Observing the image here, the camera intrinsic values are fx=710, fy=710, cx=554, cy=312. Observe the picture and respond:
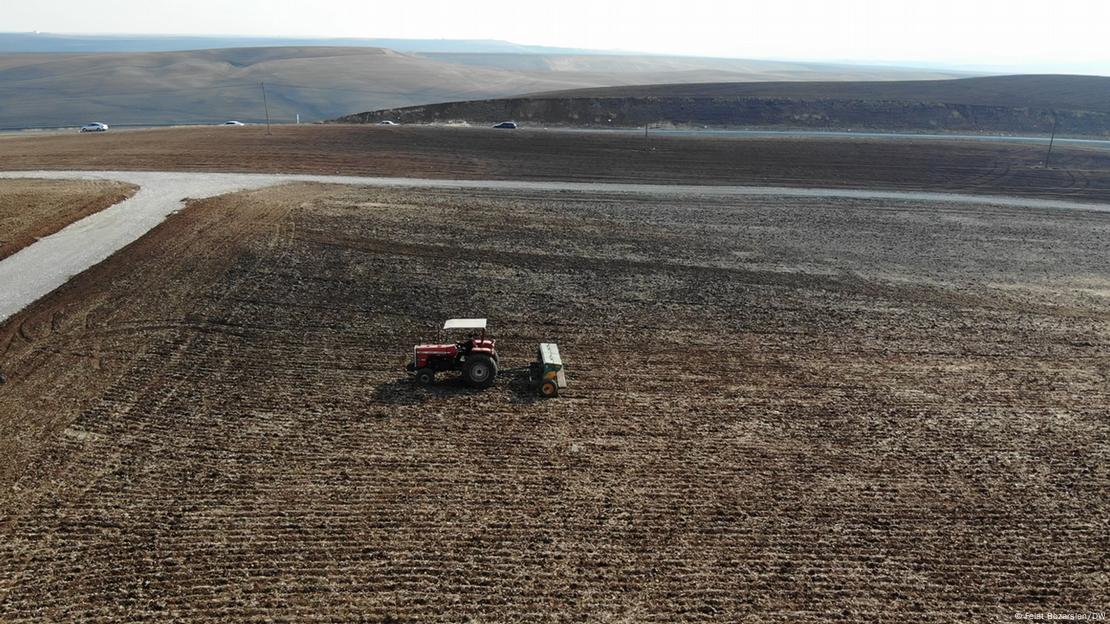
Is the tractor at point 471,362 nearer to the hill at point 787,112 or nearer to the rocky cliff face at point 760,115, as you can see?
the rocky cliff face at point 760,115

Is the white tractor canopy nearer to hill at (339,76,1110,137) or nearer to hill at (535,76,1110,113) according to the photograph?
hill at (339,76,1110,137)

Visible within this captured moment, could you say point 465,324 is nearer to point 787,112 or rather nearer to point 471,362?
point 471,362

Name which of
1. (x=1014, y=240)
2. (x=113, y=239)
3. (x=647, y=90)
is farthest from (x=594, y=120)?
(x=113, y=239)

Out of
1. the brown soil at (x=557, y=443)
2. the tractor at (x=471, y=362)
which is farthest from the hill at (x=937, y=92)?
the tractor at (x=471, y=362)

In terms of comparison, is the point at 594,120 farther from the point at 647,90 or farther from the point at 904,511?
the point at 904,511

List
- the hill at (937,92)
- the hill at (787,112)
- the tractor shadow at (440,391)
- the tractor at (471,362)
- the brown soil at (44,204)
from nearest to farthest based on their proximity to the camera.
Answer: the tractor shadow at (440,391) < the tractor at (471,362) < the brown soil at (44,204) < the hill at (787,112) < the hill at (937,92)

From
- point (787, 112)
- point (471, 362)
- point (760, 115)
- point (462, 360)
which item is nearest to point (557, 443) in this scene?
point (471, 362)
